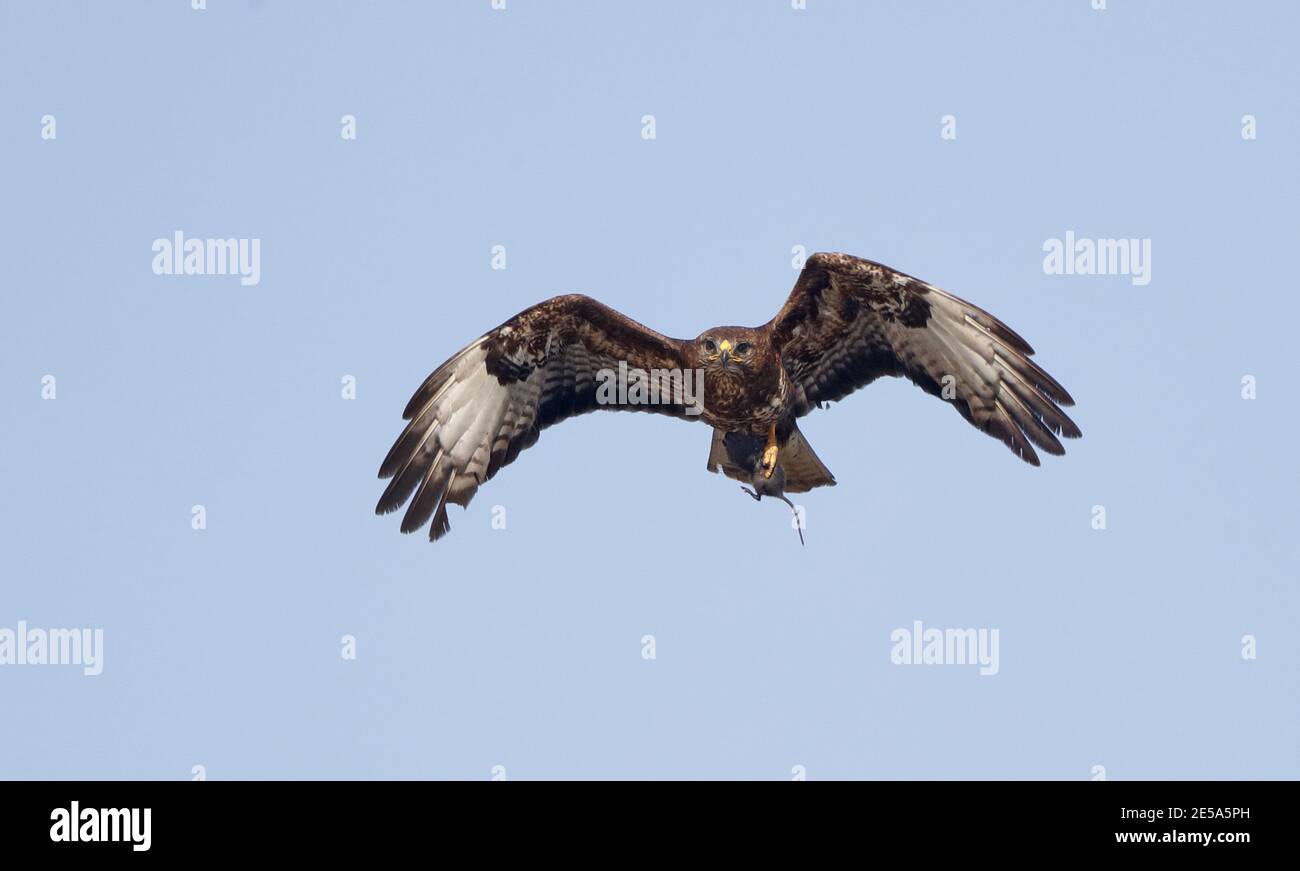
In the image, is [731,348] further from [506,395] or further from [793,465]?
[506,395]

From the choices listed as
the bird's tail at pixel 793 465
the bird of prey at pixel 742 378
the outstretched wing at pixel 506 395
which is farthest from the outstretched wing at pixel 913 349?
the outstretched wing at pixel 506 395

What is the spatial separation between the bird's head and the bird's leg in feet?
3.26

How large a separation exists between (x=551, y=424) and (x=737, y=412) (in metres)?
2.14

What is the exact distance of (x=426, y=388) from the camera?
20156 mm

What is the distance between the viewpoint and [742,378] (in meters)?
19.4

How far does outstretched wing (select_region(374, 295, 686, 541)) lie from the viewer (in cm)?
1986

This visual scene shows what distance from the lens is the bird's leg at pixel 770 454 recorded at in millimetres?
20000

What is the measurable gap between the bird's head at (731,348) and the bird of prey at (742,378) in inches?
0.6

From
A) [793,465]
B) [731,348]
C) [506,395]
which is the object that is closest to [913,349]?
[793,465]

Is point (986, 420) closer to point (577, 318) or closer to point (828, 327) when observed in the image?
point (828, 327)

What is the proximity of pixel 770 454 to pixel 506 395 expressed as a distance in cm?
289

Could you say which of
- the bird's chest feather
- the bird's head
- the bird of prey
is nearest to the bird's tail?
the bird of prey
